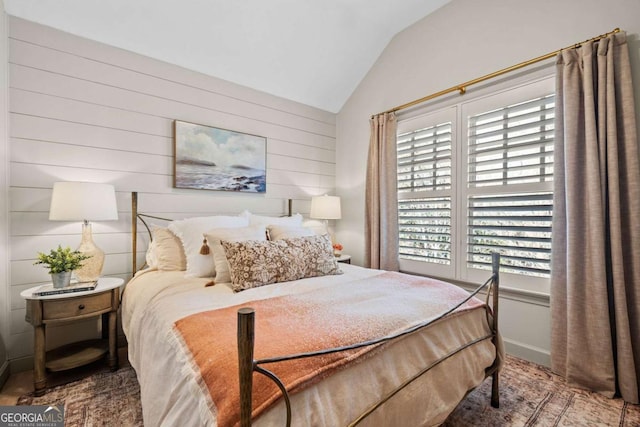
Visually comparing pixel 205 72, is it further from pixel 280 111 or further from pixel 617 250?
pixel 617 250

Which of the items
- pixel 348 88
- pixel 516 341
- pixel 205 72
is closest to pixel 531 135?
pixel 516 341

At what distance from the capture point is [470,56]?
2662 millimetres

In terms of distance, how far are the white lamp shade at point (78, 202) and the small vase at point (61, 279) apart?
36 centimetres

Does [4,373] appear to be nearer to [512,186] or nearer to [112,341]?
[112,341]

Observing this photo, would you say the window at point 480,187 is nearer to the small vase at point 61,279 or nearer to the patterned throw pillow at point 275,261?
the patterned throw pillow at point 275,261

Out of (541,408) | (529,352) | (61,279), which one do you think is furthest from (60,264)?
(529,352)

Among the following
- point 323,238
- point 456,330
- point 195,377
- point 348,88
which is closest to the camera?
point 195,377

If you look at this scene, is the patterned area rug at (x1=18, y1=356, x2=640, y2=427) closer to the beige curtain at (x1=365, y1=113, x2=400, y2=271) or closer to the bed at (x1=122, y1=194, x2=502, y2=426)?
the bed at (x1=122, y1=194, x2=502, y2=426)

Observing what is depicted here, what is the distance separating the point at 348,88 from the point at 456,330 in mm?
3095

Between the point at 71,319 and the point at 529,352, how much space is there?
328 cm

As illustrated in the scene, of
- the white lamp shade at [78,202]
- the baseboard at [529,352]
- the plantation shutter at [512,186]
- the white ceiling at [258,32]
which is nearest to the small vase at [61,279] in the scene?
the white lamp shade at [78,202]

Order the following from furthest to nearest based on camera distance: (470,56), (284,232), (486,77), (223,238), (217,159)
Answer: (217,159) < (470,56) < (486,77) < (284,232) < (223,238)

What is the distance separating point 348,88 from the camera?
3.71 metres

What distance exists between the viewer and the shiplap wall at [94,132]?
212cm
